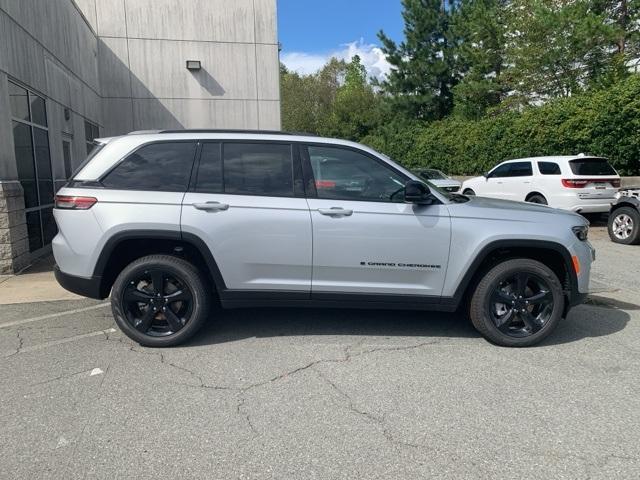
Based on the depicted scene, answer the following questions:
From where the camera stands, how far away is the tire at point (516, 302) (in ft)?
14.5

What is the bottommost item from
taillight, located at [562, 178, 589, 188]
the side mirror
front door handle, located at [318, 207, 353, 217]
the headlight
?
the headlight

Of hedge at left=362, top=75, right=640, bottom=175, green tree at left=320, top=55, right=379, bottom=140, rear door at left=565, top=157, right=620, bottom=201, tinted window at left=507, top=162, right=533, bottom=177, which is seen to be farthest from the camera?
green tree at left=320, top=55, right=379, bottom=140

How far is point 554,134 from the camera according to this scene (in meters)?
15.8

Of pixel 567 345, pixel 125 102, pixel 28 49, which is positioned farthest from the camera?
pixel 125 102

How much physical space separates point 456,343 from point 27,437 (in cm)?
338

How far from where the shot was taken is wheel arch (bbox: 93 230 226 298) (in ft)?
14.1

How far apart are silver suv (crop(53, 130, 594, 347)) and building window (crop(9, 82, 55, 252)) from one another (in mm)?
4632

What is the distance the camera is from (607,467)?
2738 millimetres

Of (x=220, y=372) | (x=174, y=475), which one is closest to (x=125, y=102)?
(x=220, y=372)

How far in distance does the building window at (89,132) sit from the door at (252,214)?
32.7 feet

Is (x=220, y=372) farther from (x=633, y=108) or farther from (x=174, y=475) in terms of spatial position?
(x=633, y=108)

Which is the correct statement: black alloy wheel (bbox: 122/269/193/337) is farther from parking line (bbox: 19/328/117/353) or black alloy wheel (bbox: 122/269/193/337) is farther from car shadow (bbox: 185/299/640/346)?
parking line (bbox: 19/328/117/353)

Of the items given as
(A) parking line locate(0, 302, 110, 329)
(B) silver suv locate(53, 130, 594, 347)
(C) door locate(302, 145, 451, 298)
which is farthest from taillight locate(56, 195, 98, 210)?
(C) door locate(302, 145, 451, 298)

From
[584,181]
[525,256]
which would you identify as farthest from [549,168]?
[525,256]
